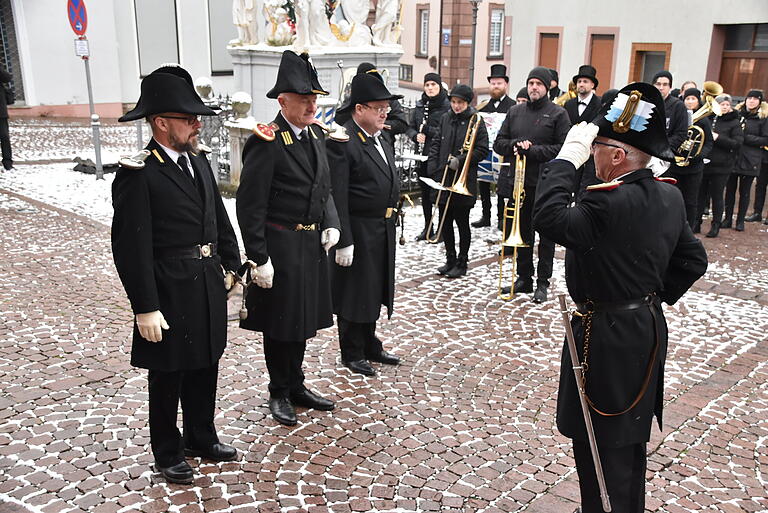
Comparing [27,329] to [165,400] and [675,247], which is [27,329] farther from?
[675,247]

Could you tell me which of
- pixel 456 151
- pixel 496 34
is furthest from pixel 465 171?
pixel 496 34

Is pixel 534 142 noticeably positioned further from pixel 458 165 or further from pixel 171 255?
pixel 171 255

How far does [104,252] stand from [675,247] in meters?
7.09

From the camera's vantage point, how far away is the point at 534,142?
291 inches

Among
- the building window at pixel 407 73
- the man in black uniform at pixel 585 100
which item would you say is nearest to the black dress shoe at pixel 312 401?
the man in black uniform at pixel 585 100

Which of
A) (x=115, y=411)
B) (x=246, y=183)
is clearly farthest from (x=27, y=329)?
(x=246, y=183)

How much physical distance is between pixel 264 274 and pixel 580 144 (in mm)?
2114

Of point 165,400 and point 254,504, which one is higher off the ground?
point 165,400

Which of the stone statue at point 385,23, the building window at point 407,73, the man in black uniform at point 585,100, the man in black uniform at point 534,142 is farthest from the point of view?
the building window at point 407,73

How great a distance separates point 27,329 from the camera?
6211mm

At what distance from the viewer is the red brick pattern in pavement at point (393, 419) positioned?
4020 millimetres

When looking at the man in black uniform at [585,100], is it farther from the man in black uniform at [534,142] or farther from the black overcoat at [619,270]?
the black overcoat at [619,270]

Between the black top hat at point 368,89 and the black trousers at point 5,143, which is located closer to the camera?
the black top hat at point 368,89

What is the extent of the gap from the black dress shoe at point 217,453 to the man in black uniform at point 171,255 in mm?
210
